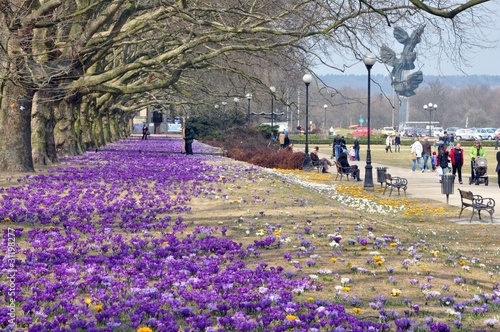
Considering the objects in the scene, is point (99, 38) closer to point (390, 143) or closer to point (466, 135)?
point (390, 143)

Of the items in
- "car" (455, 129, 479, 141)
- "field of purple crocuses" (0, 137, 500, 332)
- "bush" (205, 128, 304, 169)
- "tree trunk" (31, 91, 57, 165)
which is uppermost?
"tree trunk" (31, 91, 57, 165)

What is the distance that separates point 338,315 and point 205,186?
12584 millimetres

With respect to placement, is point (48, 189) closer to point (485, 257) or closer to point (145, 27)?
point (145, 27)

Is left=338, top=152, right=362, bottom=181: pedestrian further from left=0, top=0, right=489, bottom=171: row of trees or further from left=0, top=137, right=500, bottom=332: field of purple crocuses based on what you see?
left=0, top=137, right=500, bottom=332: field of purple crocuses

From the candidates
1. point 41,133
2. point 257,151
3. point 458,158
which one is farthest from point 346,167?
point 257,151

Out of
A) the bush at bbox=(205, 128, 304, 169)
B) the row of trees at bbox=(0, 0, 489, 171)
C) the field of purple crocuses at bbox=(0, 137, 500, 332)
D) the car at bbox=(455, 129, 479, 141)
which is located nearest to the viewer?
the field of purple crocuses at bbox=(0, 137, 500, 332)

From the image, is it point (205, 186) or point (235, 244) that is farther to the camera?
point (205, 186)

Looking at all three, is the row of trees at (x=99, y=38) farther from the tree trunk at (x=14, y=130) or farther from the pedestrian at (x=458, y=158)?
the pedestrian at (x=458, y=158)

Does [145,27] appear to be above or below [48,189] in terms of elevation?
above

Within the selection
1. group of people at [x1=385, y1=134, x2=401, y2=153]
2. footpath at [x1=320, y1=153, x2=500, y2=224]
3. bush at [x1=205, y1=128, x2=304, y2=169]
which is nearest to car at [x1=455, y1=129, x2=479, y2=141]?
group of people at [x1=385, y1=134, x2=401, y2=153]

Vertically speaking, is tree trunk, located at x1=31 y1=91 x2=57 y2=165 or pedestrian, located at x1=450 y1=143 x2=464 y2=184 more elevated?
tree trunk, located at x1=31 y1=91 x2=57 y2=165

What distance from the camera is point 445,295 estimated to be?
25.9ft

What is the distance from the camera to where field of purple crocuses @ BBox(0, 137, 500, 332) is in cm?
643

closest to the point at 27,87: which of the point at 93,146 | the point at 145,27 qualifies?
the point at 145,27
